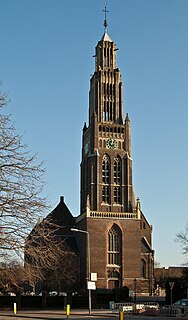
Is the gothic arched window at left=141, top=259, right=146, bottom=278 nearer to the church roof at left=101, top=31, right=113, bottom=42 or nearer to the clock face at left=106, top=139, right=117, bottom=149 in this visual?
the clock face at left=106, top=139, right=117, bottom=149

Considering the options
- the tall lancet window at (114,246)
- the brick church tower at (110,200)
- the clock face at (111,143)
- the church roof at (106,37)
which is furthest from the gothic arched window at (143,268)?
the church roof at (106,37)

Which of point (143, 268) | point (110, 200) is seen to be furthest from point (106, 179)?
point (143, 268)

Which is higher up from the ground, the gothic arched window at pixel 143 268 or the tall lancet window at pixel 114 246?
the tall lancet window at pixel 114 246

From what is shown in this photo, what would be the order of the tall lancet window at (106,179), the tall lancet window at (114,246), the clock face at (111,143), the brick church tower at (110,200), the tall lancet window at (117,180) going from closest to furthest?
the brick church tower at (110,200)
the tall lancet window at (114,246)
the tall lancet window at (106,179)
the tall lancet window at (117,180)
the clock face at (111,143)

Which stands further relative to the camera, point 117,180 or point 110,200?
point 117,180

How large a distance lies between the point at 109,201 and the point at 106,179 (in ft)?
10.9

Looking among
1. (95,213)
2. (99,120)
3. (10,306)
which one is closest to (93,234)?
(95,213)

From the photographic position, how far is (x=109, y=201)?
8012 centimetres

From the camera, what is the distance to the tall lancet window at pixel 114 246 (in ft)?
256

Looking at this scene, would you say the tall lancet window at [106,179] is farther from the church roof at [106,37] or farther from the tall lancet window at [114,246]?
the church roof at [106,37]

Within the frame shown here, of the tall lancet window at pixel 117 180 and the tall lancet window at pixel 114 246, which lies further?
the tall lancet window at pixel 117 180

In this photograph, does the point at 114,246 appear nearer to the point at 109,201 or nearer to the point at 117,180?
the point at 109,201

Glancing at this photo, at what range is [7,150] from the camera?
556 inches

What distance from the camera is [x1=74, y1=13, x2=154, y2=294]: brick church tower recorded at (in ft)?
254
